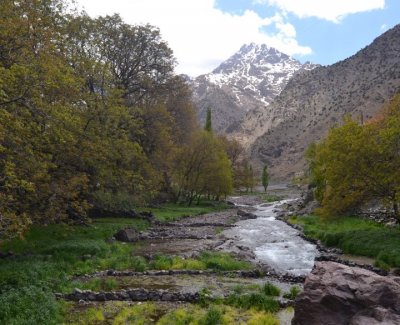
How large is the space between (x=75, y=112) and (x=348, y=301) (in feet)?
73.6

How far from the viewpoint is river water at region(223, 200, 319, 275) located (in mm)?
26834

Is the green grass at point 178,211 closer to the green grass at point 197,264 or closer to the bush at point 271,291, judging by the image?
the green grass at point 197,264

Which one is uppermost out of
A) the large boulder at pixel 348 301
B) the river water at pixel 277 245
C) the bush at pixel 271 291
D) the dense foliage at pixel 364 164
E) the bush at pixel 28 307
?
the dense foliage at pixel 364 164

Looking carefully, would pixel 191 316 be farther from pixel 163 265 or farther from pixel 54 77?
pixel 54 77

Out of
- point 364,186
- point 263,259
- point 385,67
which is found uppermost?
point 385,67

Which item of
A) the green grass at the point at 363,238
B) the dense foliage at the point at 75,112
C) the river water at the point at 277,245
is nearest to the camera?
the dense foliage at the point at 75,112

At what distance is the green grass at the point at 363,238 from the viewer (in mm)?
25312

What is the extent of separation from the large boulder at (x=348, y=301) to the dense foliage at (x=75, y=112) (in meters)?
11.4

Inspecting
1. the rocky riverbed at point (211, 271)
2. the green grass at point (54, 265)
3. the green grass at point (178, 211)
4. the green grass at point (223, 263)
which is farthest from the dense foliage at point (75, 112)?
the green grass at point (223, 263)

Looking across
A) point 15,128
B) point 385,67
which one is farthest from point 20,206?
point 385,67

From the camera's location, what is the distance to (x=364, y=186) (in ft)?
100

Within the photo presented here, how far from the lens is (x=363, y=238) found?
3023 centimetres

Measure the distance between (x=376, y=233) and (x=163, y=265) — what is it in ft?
52.7

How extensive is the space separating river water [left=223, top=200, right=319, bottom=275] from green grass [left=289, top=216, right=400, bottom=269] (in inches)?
66.8
